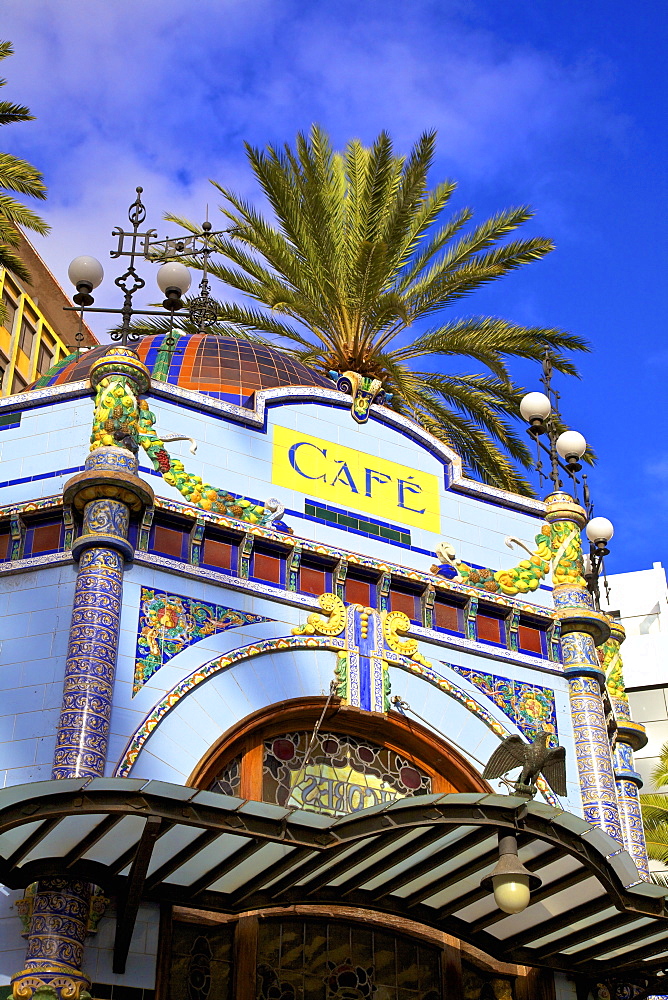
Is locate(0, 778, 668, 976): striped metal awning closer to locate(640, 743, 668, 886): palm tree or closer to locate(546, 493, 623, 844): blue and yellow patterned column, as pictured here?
locate(546, 493, 623, 844): blue and yellow patterned column

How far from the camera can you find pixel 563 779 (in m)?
13.5

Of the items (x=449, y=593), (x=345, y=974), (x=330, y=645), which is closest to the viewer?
(x=345, y=974)

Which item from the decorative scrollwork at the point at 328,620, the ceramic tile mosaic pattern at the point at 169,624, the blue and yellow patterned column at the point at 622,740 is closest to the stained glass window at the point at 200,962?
the ceramic tile mosaic pattern at the point at 169,624

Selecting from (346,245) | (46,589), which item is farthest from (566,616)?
(346,245)

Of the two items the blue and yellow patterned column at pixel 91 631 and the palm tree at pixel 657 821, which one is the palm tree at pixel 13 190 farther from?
the palm tree at pixel 657 821

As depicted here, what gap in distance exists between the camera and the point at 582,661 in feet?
56.9

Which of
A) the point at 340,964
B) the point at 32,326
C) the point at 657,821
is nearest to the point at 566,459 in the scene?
the point at 340,964

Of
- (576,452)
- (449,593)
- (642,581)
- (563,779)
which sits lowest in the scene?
(563,779)

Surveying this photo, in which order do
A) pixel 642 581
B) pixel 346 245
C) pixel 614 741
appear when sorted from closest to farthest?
pixel 614 741 < pixel 346 245 < pixel 642 581

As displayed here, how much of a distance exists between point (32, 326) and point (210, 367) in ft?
98.6

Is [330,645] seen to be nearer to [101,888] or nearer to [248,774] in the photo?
[248,774]

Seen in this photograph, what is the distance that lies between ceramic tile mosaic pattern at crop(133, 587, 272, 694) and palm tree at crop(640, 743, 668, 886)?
17.0 meters

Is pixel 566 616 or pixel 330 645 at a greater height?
pixel 566 616

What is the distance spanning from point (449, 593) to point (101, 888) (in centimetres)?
602
